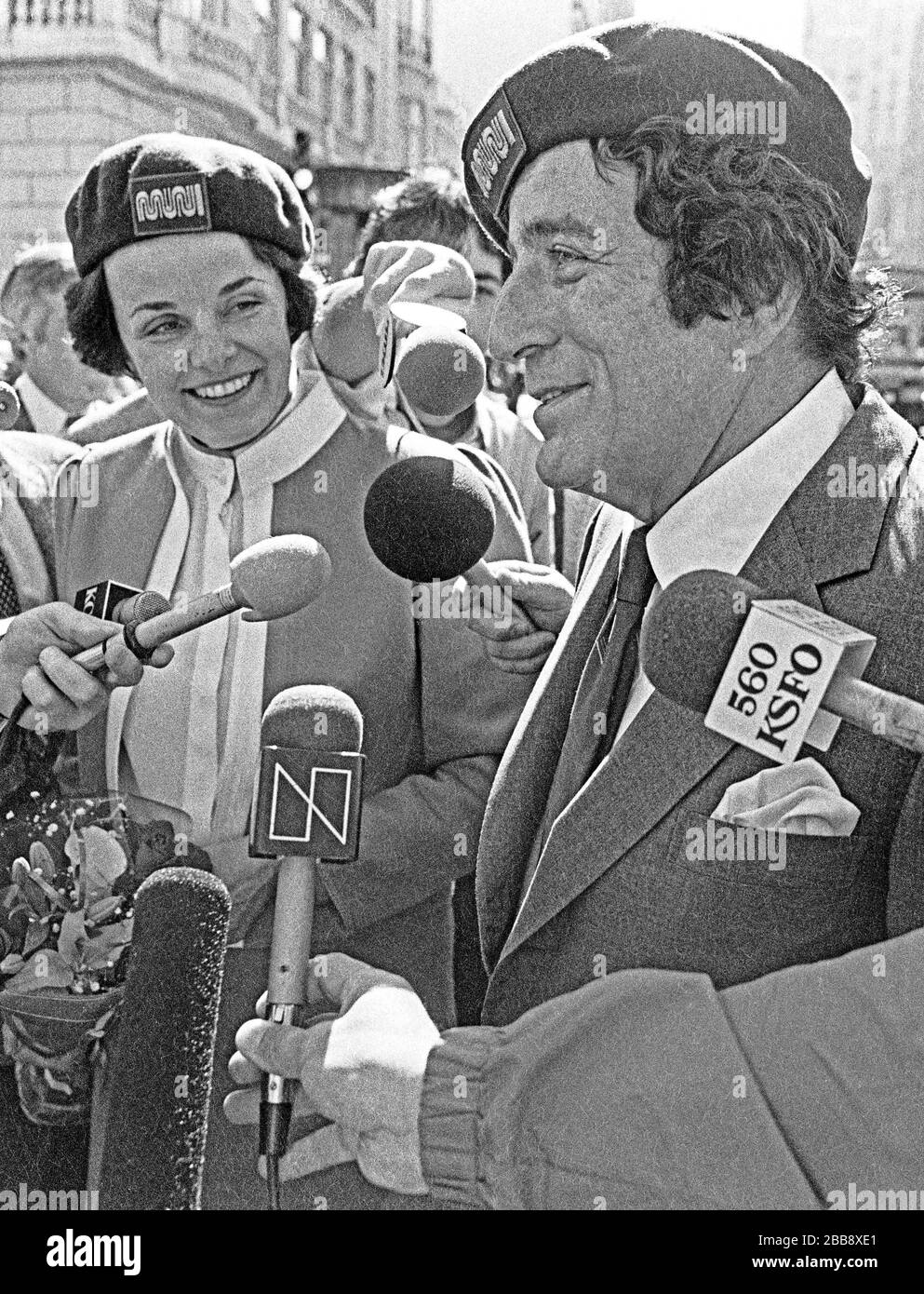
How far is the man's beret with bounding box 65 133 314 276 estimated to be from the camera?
1807 millimetres

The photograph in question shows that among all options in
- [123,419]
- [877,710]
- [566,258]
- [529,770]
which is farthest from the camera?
[123,419]

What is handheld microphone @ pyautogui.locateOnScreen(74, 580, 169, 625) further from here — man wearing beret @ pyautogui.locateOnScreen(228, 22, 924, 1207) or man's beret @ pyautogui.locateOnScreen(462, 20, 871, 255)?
man's beret @ pyautogui.locateOnScreen(462, 20, 871, 255)

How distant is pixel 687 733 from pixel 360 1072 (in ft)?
1.29

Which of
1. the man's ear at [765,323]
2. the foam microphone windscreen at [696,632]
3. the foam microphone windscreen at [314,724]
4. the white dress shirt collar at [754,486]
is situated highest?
the man's ear at [765,323]

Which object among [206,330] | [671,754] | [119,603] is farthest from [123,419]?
[671,754]

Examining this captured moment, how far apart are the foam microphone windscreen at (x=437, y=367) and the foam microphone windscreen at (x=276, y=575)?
182mm

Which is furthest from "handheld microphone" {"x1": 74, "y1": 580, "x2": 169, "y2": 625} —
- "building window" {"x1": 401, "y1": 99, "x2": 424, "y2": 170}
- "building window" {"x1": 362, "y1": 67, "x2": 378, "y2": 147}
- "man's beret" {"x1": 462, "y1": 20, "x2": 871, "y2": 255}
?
"building window" {"x1": 362, "y1": 67, "x2": 378, "y2": 147}

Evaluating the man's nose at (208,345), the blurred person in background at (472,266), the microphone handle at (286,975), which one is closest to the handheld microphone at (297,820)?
the microphone handle at (286,975)

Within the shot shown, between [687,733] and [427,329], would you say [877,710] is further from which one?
[427,329]

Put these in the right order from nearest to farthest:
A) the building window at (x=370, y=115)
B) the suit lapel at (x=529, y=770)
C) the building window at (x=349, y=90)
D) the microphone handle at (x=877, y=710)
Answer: the microphone handle at (x=877, y=710)
the suit lapel at (x=529, y=770)
the building window at (x=349, y=90)
the building window at (x=370, y=115)

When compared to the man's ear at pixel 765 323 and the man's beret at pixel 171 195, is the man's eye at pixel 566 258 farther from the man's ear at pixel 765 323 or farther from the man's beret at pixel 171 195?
the man's beret at pixel 171 195

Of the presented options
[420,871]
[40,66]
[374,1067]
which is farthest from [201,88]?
[374,1067]

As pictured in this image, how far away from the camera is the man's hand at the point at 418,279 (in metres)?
1.67

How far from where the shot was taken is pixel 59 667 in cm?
155
